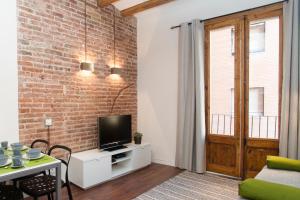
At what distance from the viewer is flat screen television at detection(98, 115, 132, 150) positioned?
373 cm

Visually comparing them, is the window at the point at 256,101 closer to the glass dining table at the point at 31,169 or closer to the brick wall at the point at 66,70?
the brick wall at the point at 66,70

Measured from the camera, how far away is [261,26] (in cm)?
347

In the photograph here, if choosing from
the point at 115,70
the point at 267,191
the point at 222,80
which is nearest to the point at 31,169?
the point at 267,191

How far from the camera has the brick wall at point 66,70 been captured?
3.10 m

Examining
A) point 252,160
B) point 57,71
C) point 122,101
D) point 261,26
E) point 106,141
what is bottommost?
point 252,160

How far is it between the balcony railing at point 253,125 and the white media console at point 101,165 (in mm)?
1391

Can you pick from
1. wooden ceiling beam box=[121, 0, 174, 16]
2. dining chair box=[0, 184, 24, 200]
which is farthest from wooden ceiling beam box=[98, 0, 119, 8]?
dining chair box=[0, 184, 24, 200]

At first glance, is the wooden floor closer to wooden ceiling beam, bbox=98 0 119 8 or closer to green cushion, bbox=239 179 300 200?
green cushion, bbox=239 179 300 200

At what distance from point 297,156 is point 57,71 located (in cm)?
A: 361

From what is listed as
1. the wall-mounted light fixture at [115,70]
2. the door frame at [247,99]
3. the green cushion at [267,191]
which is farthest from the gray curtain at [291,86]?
the wall-mounted light fixture at [115,70]

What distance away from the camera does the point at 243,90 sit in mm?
3613

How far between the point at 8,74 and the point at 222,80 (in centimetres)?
318

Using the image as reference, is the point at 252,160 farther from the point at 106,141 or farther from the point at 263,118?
the point at 106,141

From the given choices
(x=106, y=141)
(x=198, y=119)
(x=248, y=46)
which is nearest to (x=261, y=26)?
(x=248, y=46)
